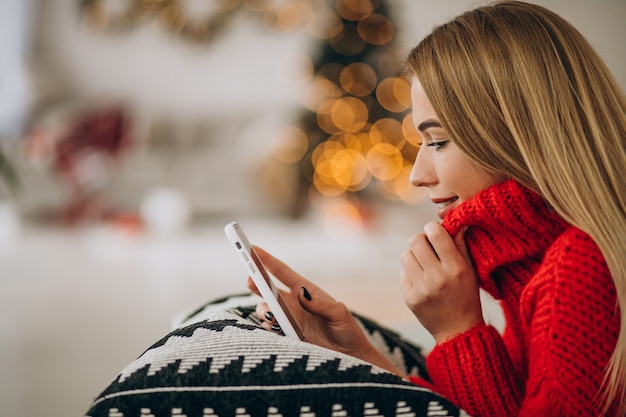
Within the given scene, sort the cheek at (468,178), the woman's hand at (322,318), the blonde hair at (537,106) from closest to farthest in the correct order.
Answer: the blonde hair at (537,106) → the cheek at (468,178) → the woman's hand at (322,318)

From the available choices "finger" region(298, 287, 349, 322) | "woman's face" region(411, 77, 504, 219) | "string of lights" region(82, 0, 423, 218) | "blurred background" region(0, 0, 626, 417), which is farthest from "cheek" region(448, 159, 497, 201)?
"string of lights" region(82, 0, 423, 218)

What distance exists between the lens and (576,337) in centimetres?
72

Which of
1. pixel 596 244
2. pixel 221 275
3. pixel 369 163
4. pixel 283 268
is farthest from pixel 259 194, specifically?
pixel 596 244

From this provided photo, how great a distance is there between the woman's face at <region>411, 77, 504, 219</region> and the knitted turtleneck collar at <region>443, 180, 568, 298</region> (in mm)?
43

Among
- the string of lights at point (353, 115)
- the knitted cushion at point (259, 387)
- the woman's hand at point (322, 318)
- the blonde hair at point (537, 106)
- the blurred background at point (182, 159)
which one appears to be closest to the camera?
the knitted cushion at point (259, 387)

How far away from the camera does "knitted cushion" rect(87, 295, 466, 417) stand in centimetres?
69

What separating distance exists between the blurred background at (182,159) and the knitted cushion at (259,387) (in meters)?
1.57

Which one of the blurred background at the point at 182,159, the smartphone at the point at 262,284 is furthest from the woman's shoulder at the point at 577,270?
the blurred background at the point at 182,159

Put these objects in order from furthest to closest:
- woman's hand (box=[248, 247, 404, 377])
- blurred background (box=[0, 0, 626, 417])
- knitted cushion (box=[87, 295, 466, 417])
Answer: blurred background (box=[0, 0, 626, 417]) → woman's hand (box=[248, 247, 404, 377]) → knitted cushion (box=[87, 295, 466, 417])

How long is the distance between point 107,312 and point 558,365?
2.48m

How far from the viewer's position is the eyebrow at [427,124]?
93cm

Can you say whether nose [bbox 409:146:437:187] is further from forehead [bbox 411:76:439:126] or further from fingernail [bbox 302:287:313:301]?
fingernail [bbox 302:287:313:301]

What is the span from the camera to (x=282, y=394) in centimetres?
70

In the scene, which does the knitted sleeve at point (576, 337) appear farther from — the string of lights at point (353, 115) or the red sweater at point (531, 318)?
the string of lights at point (353, 115)
